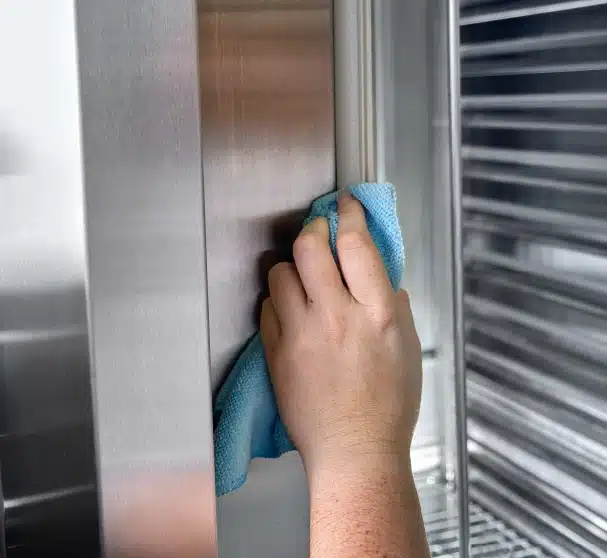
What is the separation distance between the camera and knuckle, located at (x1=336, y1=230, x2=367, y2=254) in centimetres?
60

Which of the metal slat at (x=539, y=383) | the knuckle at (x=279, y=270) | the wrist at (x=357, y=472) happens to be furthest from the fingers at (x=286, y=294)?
the metal slat at (x=539, y=383)

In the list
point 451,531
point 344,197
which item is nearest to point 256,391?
point 344,197

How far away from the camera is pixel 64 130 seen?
34cm

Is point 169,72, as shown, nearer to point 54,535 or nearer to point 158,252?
point 158,252

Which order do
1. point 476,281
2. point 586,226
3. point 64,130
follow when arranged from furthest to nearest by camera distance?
point 476,281
point 586,226
point 64,130

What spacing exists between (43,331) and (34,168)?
8cm

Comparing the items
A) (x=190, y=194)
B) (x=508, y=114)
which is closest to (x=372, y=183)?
(x=508, y=114)

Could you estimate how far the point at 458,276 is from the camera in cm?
72

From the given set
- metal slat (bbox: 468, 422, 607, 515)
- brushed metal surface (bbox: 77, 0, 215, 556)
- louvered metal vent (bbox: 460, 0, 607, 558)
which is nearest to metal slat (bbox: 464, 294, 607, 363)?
louvered metal vent (bbox: 460, 0, 607, 558)

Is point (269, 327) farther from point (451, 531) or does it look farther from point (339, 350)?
point (451, 531)

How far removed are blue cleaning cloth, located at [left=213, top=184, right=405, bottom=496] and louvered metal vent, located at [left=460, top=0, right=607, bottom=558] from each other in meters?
A: 0.12

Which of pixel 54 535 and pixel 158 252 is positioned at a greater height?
pixel 158 252

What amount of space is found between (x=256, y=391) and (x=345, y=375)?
0.22 ft

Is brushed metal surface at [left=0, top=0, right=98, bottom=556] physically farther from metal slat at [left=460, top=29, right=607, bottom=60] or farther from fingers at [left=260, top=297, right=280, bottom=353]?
metal slat at [left=460, top=29, right=607, bottom=60]
